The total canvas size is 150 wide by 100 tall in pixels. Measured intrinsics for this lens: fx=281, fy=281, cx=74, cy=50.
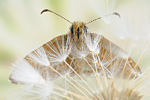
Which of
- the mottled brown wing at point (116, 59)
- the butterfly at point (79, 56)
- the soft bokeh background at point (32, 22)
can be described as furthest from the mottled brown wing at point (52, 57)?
the soft bokeh background at point (32, 22)

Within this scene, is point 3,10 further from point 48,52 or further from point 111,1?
point 111,1

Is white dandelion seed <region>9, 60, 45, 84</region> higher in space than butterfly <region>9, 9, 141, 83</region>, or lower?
lower

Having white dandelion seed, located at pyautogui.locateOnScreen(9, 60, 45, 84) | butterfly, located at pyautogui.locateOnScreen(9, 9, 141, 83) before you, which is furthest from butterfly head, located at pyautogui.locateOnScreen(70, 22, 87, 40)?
white dandelion seed, located at pyautogui.locateOnScreen(9, 60, 45, 84)

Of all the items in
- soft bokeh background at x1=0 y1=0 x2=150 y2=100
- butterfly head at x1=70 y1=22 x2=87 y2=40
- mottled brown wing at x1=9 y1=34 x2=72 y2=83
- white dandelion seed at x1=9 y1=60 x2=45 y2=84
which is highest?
soft bokeh background at x1=0 y1=0 x2=150 y2=100

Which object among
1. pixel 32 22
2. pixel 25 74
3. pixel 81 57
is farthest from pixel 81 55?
pixel 32 22

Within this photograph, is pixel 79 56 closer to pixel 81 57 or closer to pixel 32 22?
pixel 81 57

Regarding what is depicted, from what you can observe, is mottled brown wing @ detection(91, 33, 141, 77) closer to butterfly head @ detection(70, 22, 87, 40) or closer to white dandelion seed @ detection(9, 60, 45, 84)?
butterfly head @ detection(70, 22, 87, 40)

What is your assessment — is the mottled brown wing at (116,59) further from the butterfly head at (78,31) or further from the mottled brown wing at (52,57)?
the mottled brown wing at (52,57)

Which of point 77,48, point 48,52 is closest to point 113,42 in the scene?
point 77,48
